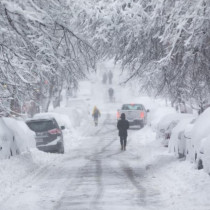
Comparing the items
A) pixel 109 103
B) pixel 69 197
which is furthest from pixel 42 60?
pixel 109 103

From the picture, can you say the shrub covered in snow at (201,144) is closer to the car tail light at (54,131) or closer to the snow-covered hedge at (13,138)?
the snow-covered hedge at (13,138)

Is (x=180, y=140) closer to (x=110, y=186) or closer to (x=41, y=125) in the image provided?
(x=110, y=186)

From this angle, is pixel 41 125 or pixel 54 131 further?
pixel 41 125

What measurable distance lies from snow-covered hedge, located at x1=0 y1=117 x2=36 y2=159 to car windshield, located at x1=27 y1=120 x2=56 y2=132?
2.54m

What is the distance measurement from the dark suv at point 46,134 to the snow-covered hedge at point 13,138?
2304mm

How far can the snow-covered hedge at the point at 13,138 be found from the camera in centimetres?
1687

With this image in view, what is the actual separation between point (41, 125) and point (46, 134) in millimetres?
581

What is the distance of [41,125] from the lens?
78.9 ft

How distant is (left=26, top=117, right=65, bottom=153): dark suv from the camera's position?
23688 mm

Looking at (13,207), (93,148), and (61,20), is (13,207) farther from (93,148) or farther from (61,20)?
(93,148)

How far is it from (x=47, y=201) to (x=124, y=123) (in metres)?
15.7

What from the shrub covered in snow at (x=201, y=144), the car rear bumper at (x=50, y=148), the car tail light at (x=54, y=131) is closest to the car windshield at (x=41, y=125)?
the car tail light at (x=54, y=131)

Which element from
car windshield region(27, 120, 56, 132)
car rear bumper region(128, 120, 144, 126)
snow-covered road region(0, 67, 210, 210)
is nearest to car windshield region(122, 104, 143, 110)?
car rear bumper region(128, 120, 144, 126)

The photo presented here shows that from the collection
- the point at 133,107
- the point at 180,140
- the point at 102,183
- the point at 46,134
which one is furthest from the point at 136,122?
the point at 102,183
